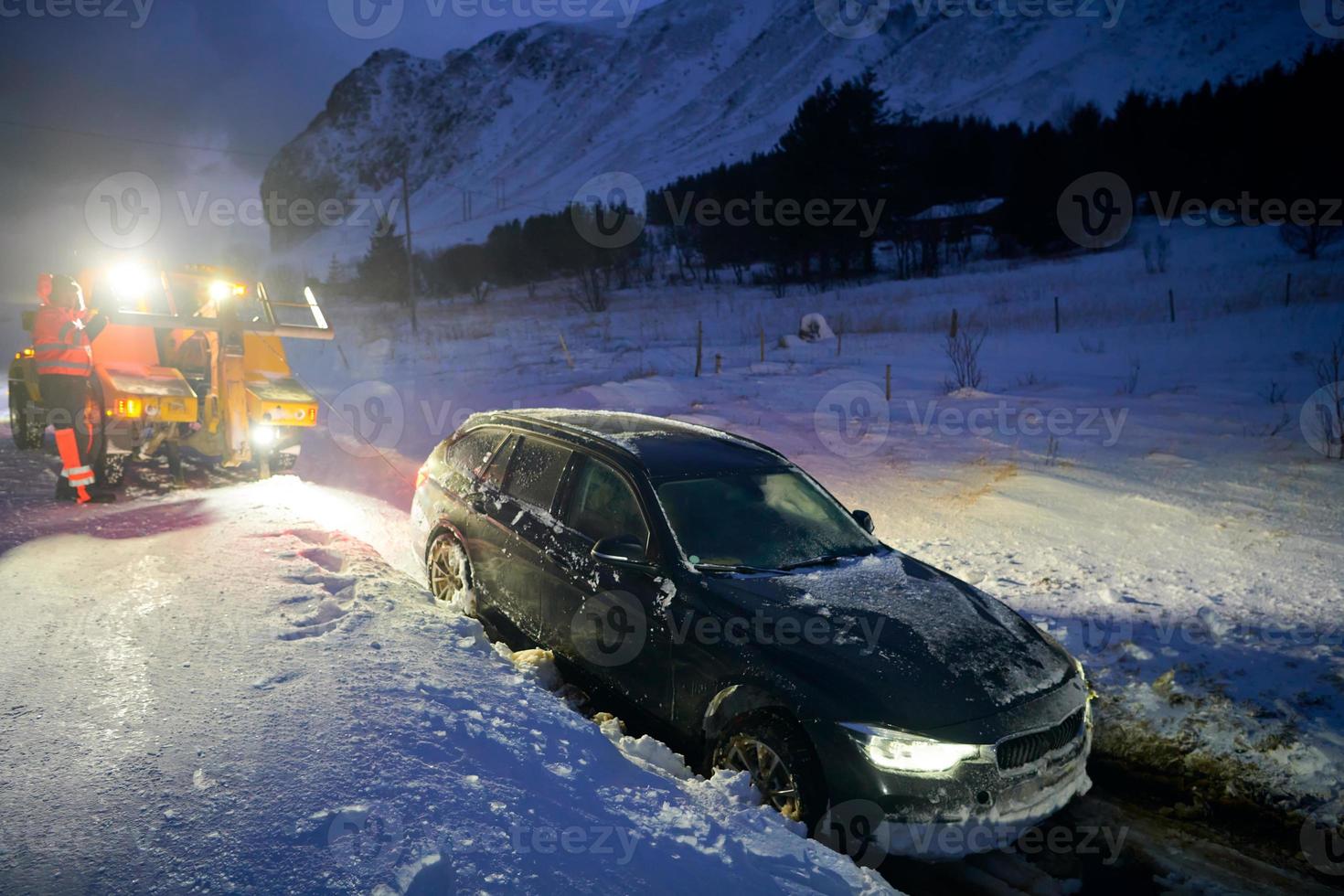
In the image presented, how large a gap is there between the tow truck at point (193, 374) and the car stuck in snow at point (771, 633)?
4431 millimetres

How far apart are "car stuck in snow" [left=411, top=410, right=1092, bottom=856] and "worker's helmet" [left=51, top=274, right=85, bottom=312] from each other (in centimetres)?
533

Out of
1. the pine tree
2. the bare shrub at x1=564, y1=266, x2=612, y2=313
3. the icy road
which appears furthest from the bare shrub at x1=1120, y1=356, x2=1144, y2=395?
the pine tree

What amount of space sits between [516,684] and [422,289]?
7006 cm

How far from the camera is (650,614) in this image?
3.76 meters

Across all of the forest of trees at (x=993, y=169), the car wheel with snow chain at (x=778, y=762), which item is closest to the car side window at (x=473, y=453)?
the car wheel with snow chain at (x=778, y=762)

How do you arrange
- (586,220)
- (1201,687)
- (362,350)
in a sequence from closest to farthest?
(1201,687)
(362,350)
(586,220)

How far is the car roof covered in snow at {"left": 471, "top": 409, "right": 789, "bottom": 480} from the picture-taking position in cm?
441

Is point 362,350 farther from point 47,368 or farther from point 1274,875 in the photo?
point 1274,875

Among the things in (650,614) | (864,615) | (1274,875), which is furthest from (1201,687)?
(650,614)

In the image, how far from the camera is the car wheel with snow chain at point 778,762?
3105 mm

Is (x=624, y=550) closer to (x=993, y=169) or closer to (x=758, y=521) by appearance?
(x=758, y=521)

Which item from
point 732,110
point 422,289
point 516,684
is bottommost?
point 516,684

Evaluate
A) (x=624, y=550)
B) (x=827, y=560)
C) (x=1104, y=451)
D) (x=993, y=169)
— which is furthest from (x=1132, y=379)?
(x=993, y=169)

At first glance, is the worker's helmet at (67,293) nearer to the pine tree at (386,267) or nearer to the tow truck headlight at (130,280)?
the tow truck headlight at (130,280)
